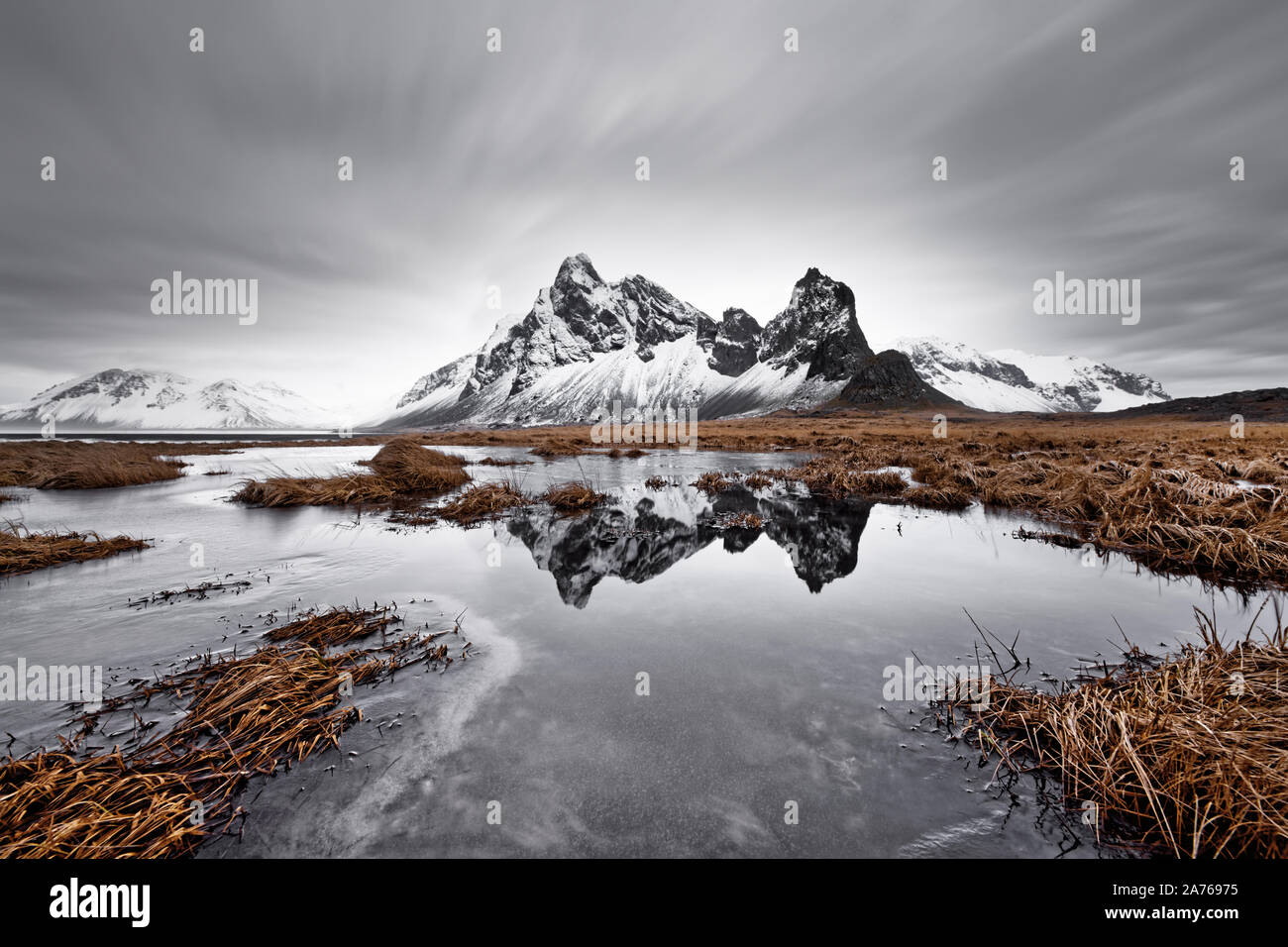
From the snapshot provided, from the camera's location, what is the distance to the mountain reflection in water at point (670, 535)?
28.8ft

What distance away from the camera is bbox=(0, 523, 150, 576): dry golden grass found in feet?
27.4

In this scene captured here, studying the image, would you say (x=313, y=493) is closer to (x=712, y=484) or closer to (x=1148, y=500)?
(x=712, y=484)

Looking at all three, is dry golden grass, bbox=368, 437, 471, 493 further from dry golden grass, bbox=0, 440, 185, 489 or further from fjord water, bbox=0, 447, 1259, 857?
dry golden grass, bbox=0, 440, 185, 489

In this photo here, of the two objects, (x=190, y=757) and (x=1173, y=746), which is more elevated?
(x=1173, y=746)

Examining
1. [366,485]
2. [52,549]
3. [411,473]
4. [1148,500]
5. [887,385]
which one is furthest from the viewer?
[887,385]

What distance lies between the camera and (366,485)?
1764 cm

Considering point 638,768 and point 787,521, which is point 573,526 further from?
point 638,768

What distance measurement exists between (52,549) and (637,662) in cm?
1206

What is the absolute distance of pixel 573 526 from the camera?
41.8ft

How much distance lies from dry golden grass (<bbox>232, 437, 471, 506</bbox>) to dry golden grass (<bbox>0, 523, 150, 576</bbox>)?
5.99 metres

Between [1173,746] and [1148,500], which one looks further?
[1148,500]

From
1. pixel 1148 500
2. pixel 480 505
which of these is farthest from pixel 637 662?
pixel 1148 500

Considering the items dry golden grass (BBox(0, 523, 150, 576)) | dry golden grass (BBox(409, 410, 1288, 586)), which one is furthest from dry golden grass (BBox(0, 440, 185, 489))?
dry golden grass (BBox(409, 410, 1288, 586))

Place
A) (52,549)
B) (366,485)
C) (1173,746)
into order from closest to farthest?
(1173,746)
(52,549)
(366,485)
